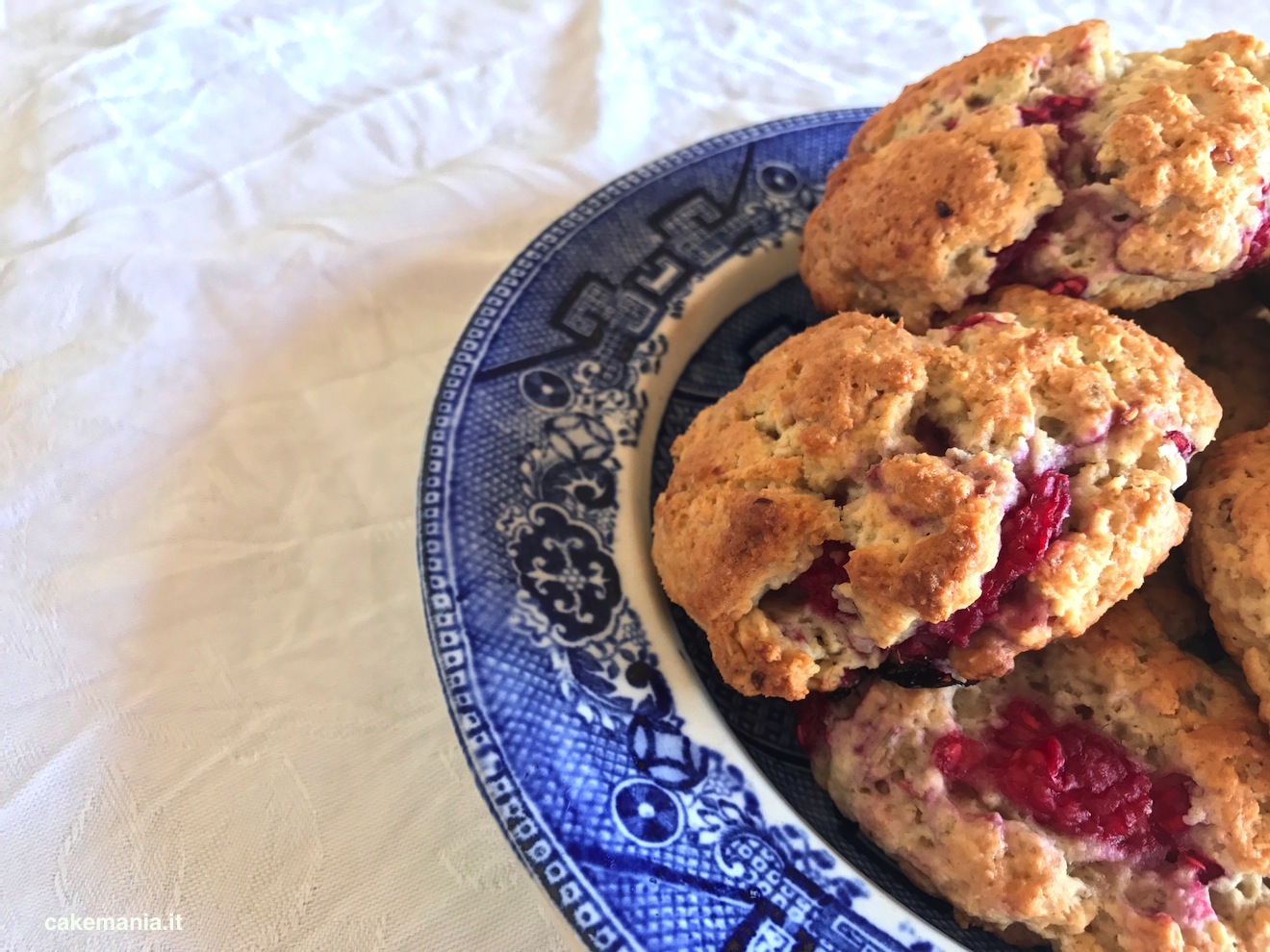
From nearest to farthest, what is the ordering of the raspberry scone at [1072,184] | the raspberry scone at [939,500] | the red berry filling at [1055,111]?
the raspberry scone at [939,500], the raspberry scone at [1072,184], the red berry filling at [1055,111]

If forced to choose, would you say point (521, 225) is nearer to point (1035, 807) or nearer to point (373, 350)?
point (373, 350)

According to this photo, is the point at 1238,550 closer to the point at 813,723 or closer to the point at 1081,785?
the point at 1081,785

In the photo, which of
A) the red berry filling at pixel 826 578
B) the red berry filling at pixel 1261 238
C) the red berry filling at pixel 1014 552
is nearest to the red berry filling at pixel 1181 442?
Result: the red berry filling at pixel 1014 552

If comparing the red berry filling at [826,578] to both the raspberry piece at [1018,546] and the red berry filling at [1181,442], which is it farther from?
the red berry filling at [1181,442]

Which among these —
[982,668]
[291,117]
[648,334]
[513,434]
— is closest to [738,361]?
[648,334]

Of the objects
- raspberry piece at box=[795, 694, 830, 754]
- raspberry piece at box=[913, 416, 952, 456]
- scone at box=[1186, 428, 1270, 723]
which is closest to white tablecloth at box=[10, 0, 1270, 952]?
raspberry piece at box=[795, 694, 830, 754]

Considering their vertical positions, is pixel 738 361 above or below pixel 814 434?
below
